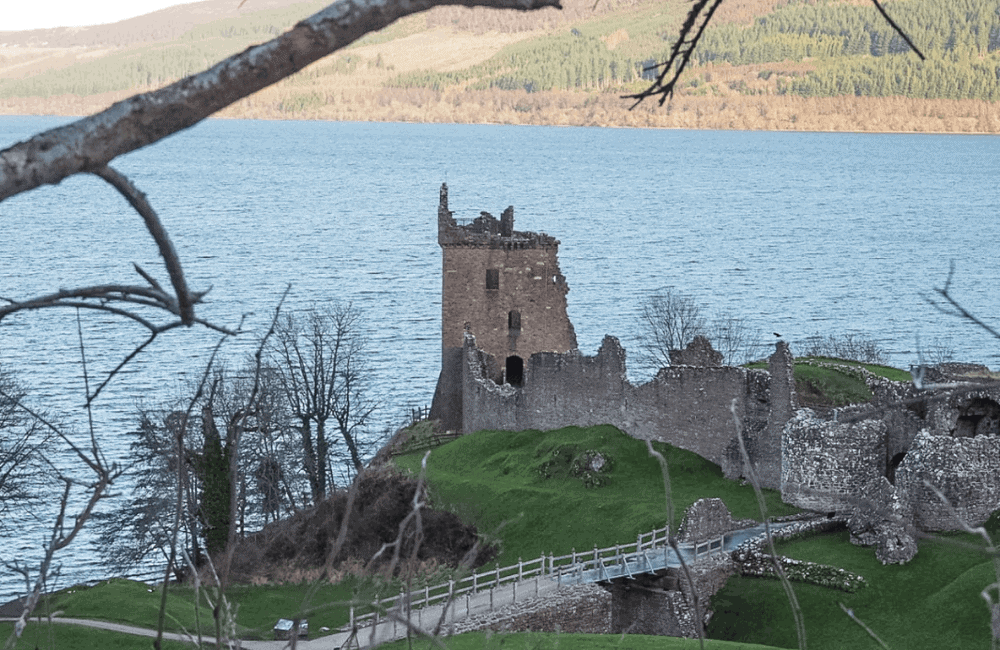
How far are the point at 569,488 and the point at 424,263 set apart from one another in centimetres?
8135

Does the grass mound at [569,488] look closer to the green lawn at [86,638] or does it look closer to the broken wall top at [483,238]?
the broken wall top at [483,238]

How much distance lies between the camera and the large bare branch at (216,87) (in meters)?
5.07

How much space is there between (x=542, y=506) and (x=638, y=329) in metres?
47.7

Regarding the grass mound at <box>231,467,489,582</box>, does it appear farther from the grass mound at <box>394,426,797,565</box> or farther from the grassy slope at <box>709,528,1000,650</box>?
the grassy slope at <box>709,528,1000,650</box>

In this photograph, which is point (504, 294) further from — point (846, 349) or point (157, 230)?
point (157, 230)

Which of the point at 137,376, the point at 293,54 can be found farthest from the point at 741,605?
the point at 137,376

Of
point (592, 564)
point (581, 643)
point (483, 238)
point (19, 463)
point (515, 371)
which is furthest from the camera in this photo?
point (515, 371)

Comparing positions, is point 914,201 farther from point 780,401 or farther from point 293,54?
point 293,54

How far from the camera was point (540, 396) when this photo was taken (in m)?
42.6

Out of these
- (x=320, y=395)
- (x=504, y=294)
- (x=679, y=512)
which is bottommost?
(x=320, y=395)

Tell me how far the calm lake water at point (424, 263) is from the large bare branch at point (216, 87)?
34.4 metres

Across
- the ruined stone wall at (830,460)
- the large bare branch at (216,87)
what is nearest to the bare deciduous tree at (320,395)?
the ruined stone wall at (830,460)

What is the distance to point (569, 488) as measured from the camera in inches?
1501

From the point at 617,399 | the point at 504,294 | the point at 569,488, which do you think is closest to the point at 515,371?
the point at 504,294
